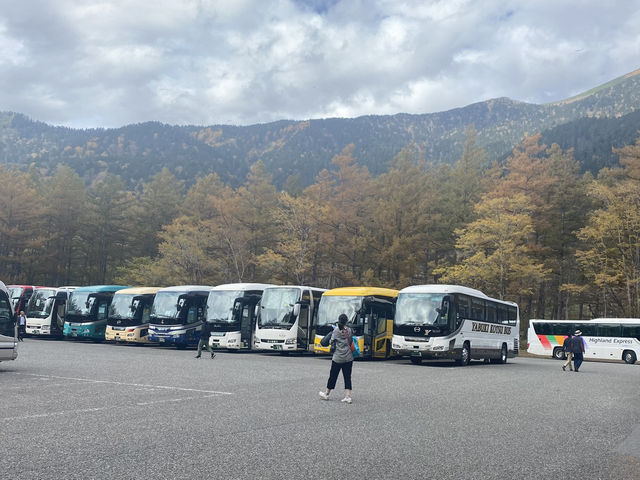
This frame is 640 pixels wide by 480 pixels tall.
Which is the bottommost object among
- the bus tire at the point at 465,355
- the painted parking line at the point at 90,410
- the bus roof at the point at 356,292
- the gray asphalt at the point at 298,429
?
the painted parking line at the point at 90,410

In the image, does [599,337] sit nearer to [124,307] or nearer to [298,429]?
[124,307]

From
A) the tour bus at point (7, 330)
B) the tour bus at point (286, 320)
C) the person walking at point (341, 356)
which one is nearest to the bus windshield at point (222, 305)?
the tour bus at point (286, 320)

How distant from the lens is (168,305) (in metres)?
32.9

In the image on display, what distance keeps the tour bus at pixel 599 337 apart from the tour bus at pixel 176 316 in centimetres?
2400

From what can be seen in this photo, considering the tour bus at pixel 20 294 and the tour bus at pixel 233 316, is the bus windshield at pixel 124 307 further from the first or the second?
the tour bus at pixel 20 294

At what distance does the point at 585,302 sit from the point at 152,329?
146 ft

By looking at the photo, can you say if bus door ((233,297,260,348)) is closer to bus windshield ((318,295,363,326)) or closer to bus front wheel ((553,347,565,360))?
bus windshield ((318,295,363,326))

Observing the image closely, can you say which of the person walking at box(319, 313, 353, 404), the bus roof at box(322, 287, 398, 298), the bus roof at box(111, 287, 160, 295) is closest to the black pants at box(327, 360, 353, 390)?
the person walking at box(319, 313, 353, 404)

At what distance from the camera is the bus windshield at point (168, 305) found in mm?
32688

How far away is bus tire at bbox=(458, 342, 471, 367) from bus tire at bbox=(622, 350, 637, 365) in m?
19.3

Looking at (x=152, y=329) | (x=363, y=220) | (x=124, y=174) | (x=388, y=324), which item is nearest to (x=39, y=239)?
(x=363, y=220)

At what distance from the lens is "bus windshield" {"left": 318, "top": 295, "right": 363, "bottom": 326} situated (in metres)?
27.6

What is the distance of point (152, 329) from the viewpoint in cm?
3291

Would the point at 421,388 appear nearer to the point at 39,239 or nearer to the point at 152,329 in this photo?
the point at 152,329
